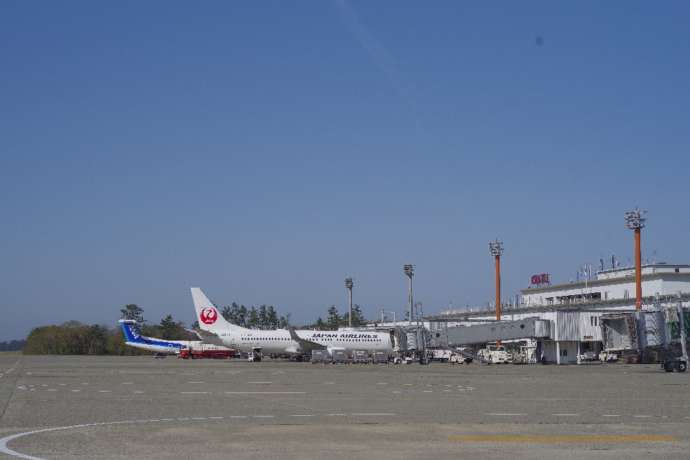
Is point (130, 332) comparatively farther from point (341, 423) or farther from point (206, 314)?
point (341, 423)

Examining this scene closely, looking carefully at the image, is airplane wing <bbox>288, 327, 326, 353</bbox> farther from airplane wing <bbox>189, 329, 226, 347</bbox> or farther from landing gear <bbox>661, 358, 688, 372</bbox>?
landing gear <bbox>661, 358, 688, 372</bbox>

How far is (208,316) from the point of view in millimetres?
85875

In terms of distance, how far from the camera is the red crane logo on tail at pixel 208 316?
85.6 m

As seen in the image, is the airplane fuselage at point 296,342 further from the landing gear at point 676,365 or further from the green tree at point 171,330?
the green tree at point 171,330

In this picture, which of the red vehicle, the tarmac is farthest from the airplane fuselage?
the tarmac

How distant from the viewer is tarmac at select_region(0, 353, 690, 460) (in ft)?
47.1

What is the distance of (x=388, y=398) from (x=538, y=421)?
7958 millimetres

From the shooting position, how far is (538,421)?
1959cm

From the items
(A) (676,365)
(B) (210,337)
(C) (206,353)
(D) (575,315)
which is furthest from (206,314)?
(A) (676,365)

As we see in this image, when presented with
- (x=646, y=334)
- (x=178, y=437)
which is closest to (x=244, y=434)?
(x=178, y=437)

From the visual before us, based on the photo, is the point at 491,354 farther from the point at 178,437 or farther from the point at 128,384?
the point at 178,437

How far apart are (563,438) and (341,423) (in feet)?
16.4

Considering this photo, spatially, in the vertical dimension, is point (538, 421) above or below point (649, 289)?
below

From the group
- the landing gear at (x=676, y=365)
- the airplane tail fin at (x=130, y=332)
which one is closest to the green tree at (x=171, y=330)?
the airplane tail fin at (x=130, y=332)
